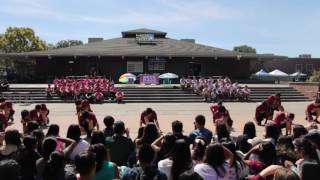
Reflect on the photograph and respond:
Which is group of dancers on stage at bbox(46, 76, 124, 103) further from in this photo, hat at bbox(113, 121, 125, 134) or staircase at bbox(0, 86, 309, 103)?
hat at bbox(113, 121, 125, 134)

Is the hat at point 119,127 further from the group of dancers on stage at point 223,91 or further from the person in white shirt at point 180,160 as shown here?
the group of dancers on stage at point 223,91

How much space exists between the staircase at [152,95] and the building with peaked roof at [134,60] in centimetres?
930

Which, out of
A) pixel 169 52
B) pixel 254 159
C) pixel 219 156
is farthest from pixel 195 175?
pixel 169 52

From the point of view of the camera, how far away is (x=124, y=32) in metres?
54.7

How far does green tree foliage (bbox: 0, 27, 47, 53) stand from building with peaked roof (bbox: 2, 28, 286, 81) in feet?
98.7

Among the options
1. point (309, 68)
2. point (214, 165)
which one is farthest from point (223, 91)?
point (309, 68)

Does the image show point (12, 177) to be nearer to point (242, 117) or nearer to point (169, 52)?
point (242, 117)

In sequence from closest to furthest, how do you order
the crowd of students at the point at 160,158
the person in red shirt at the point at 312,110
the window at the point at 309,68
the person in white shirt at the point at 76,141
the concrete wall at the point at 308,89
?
1. the crowd of students at the point at 160,158
2. the person in white shirt at the point at 76,141
3. the person in red shirt at the point at 312,110
4. the concrete wall at the point at 308,89
5. the window at the point at 309,68

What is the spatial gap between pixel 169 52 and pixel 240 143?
36.9 m

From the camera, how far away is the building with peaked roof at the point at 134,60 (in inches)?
1741

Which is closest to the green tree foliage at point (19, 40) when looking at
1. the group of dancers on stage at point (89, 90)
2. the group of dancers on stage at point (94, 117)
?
the group of dancers on stage at point (89, 90)

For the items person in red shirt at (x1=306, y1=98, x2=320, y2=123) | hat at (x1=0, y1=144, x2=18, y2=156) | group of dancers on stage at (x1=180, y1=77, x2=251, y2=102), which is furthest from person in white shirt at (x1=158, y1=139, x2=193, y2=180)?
group of dancers on stage at (x1=180, y1=77, x2=251, y2=102)

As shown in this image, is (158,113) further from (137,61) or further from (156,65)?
(156,65)

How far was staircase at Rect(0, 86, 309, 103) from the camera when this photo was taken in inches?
1261
